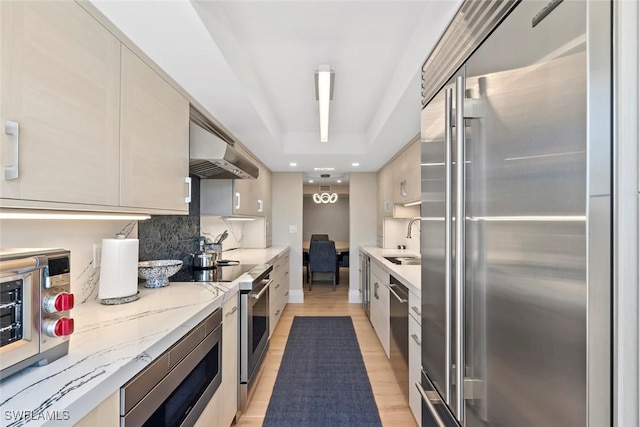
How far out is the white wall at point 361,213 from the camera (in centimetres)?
513

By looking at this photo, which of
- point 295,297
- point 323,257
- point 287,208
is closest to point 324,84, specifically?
point 287,208

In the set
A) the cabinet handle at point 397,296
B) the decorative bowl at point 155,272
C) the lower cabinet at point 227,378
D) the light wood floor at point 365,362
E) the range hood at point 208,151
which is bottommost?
the light wood floor at point 365,362

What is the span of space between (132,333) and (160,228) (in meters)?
1.23

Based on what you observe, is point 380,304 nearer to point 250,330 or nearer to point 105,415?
point 250,330

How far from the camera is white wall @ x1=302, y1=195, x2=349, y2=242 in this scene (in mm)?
9172

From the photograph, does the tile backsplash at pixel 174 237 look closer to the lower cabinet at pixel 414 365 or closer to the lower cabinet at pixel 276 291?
the lower cabinet at pixel 276 291

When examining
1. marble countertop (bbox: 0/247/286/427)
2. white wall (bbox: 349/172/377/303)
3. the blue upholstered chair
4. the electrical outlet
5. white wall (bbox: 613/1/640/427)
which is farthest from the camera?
the blue upholstered chair

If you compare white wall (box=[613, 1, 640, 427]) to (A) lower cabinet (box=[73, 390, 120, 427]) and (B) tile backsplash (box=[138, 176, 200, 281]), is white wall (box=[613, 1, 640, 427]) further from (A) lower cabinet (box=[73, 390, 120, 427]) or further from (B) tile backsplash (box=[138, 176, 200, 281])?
(B) tile backsplash (box=[138, 176, 200, 281])

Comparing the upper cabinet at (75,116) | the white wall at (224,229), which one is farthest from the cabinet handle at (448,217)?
the white wall at (224,229)

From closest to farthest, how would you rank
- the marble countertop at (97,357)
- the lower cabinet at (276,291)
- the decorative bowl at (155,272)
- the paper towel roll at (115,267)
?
the marble countertop at (97,357), the paper towel roll at (115,267), the decorative bowl at (155,272), the lower cabinet at (276,291)

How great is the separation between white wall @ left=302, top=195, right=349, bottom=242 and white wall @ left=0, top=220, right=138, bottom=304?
748cm

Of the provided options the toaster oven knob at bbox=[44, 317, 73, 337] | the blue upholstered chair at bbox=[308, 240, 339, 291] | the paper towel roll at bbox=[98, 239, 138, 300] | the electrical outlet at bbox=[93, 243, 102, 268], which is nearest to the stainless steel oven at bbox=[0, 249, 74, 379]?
the toaster oven knob at bbox=[44, 317, 73, 337]

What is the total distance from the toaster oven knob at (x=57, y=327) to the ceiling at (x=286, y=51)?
113 centimetres

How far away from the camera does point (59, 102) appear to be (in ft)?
3.14
